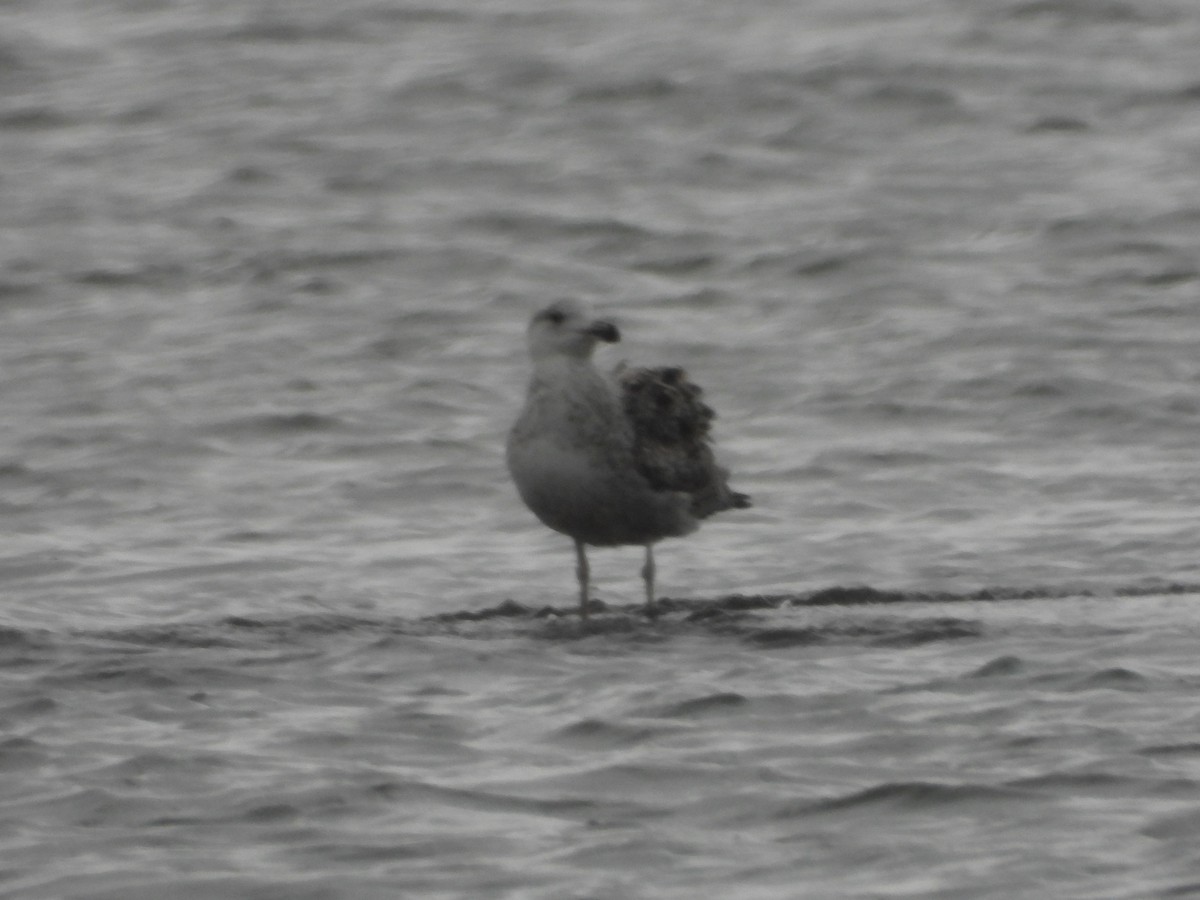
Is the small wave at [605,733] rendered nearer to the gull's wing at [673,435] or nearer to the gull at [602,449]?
the gull at [602,449]

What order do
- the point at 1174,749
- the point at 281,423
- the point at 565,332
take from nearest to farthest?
the point at 1174,749 < the point at 565,332 < the point at 281,423

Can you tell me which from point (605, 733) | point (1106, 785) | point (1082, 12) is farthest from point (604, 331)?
point (1082, 12)

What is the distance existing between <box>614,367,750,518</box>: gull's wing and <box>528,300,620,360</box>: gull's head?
10.3 inches

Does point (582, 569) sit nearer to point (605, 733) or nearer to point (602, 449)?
point (602, 449)

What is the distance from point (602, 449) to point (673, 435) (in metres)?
0.53

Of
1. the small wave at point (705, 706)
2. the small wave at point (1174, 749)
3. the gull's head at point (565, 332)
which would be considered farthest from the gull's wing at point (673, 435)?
the small wave at point (1174, 749)

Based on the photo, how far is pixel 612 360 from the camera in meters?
15.1

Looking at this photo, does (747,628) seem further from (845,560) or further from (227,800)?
(227,800)

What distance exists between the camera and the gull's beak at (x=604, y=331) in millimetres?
10055

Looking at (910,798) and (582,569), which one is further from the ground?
(582,569)

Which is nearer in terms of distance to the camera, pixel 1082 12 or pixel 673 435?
pixel 673 435

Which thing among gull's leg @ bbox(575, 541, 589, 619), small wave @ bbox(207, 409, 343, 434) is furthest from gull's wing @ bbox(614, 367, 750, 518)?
small wave @ bbox(207, 409, 343, 434)

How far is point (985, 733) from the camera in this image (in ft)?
25.7

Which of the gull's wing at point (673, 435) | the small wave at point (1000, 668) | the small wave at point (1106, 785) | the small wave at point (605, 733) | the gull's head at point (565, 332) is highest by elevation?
the gull's head at point (565, 332)
